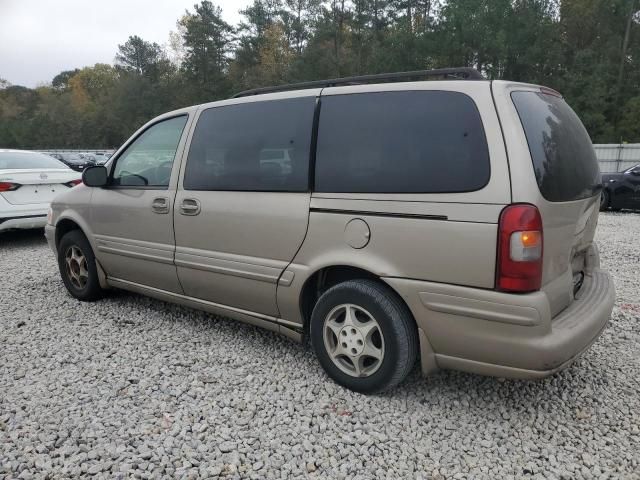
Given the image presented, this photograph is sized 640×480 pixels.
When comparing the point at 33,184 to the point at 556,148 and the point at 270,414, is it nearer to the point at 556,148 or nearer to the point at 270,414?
the point at 270,414

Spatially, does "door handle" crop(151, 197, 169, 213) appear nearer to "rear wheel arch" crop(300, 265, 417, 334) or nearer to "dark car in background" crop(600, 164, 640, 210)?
"rear wheel arch" crop(300, 265, 417, 334)

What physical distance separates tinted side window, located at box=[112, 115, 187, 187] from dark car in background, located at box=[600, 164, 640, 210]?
34.1 ft

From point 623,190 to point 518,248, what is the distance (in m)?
10.8

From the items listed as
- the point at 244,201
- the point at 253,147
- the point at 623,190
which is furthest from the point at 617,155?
the point at 244,201

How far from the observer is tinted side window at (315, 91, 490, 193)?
97.5 inches

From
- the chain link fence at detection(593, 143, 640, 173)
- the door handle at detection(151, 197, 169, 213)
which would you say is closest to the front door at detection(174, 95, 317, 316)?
the door handle at detection(151, 197, 169, 213)

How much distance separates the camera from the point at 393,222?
262cm

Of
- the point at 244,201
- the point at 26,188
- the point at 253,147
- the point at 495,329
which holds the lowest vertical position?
the point at 495,329

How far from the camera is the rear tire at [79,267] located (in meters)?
4.50

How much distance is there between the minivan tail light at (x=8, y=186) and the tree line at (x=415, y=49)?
36773 mm

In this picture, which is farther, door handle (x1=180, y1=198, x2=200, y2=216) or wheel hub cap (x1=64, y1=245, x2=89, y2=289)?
wheel hub cap (x1=64, y1=245, x2=89, y2=289)

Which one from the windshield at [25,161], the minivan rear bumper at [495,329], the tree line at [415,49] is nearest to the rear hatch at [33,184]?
the windshield at [25,161]

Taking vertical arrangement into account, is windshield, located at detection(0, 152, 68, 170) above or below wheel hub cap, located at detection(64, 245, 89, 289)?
above

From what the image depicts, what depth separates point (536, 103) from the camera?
270 centimetres
